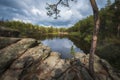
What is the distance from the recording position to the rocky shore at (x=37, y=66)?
18734 mm

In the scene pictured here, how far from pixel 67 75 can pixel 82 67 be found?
2.50 metres

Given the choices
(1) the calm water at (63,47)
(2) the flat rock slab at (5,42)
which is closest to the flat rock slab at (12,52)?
(2) the flat rock slab at (5,42)

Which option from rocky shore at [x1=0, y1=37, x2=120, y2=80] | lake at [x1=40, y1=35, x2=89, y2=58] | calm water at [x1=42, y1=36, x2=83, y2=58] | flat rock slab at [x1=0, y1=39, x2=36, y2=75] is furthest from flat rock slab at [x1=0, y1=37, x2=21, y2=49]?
calm water at [x1=42, y1=36, x2=83, y2=58]

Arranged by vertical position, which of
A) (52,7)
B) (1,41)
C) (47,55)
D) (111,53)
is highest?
(52,7)

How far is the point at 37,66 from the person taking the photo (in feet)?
69.3

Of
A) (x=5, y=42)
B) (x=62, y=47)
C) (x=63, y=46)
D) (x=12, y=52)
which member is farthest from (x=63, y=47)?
(x=12, y=52)

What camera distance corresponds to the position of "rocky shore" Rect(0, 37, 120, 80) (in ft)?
61.5

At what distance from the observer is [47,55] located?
80.6 ft

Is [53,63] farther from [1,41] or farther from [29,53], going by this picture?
[1,41]

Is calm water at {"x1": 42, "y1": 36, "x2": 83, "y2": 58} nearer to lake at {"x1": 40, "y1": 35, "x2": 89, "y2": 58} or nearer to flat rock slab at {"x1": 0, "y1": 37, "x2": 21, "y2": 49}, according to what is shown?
lake at {"x1": 40, "y1": 35, "x2": 89, "y2": 58}

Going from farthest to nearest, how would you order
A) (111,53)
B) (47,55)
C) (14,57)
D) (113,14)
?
(113,14) → (111,53) → (47,55) → (14,57)

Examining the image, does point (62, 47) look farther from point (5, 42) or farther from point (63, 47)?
point (5, 42)

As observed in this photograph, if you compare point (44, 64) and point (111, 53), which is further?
point (111, 53)

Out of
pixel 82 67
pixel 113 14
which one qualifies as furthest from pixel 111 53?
pixel 113 14
